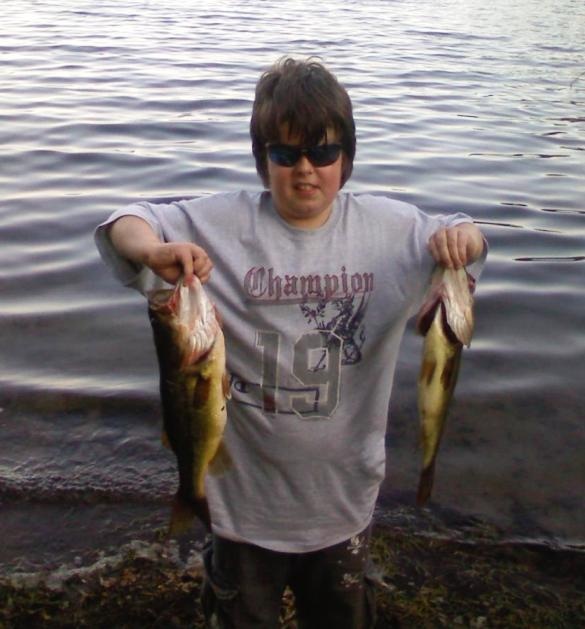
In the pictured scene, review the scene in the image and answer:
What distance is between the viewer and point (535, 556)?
4609mm

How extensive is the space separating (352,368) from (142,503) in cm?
201

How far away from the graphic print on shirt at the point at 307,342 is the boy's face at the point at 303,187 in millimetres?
192

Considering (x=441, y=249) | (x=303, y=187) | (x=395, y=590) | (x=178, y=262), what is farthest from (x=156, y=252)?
(x=395, y=590)

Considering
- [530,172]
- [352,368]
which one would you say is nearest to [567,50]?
[530,172]

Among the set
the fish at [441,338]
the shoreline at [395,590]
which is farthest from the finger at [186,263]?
the shoreline at [395,590]

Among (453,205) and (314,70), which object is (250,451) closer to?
(314,70)

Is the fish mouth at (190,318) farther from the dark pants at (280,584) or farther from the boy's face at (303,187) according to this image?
the dark pants at (280,584)

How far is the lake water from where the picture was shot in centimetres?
504

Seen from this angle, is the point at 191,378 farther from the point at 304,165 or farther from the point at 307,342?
the point at 304,165

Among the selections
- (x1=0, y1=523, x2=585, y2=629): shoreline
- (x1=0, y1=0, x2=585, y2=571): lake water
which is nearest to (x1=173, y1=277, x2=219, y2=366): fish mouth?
(x1=0, y1=523, x2=585, y2=629): shoreline

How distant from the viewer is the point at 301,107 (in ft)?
10.0

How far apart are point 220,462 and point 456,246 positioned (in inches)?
40.3

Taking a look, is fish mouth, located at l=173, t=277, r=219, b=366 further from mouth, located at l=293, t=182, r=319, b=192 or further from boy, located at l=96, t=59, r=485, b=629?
mouth, located at l=293, t=182, r=319, b=192

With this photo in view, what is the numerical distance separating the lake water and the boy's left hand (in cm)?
220
